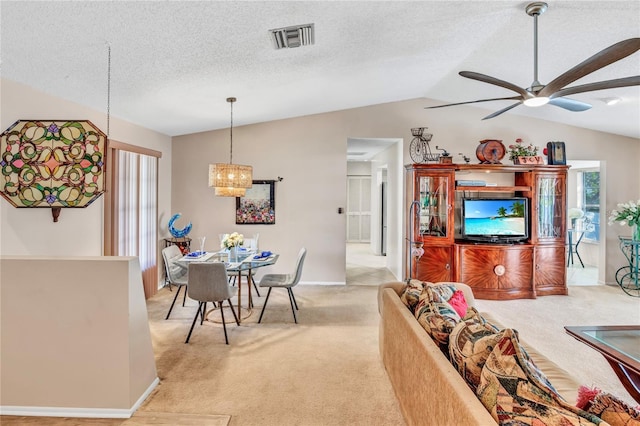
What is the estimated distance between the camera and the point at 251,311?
4270 mm

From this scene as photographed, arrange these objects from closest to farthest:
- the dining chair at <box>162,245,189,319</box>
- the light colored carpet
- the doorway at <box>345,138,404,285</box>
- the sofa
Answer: the sofa
the light colored carpet
the dining chair at <box>162,245,189,319</box>
the doorway at <box>345,138,404,285</box>

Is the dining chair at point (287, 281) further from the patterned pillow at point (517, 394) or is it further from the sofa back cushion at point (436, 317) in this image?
the patterned pillow at point (517, 394)

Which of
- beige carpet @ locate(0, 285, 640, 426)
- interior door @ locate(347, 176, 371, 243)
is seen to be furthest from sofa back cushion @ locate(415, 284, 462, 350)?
interior door @ locate(347, 176, 371, 243)

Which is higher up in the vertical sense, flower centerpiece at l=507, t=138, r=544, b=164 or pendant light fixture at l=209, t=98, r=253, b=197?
flower centerpiece at l=507, t=138, r=544, b=164

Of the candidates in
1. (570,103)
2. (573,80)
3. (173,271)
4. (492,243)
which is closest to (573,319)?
(492,243)

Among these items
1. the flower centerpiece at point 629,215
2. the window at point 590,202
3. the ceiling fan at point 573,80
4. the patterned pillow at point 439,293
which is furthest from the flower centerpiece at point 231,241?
the window at point 590,202

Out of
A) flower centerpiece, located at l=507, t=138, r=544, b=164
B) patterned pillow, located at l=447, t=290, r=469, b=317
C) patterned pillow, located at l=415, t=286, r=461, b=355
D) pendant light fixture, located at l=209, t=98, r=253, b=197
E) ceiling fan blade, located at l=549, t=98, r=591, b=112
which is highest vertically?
ceiling fan blade, located at l=549, t=98, r=591, b=112

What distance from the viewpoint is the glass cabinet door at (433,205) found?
5.15m

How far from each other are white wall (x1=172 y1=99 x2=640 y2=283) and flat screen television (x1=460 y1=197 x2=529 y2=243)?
0.90 meters

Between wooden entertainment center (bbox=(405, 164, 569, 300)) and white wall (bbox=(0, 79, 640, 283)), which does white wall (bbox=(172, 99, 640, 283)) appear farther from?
wooden entertainment center (bbox=(405, 164, 569, 300))

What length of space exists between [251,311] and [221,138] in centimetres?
296

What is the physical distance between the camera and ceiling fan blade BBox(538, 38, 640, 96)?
191 centimetres

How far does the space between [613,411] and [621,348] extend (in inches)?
54.0

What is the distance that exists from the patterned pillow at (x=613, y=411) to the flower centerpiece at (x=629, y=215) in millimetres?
5356
